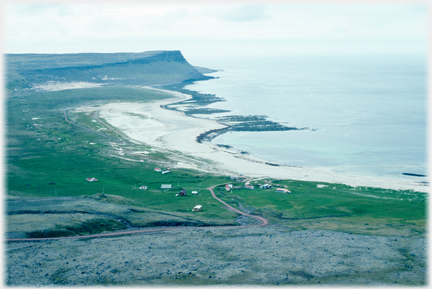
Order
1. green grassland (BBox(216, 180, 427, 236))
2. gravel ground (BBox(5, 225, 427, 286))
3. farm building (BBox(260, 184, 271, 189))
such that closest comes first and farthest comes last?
gravel ground (BBox(5, 225, 427, 286))
green grassland (BBox(216, 180, 427, 236))
farm building (BBox(260, 184, 271, 189))

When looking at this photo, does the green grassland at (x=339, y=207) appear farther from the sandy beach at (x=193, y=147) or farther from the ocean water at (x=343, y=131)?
the ocean water at (x=343, y=131)

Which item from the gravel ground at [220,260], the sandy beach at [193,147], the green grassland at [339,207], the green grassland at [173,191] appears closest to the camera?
the gravel ground at [220,260]

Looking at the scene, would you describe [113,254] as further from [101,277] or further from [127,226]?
[127,226]

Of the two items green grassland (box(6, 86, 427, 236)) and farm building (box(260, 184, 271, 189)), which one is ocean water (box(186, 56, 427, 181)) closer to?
green grassland (box(6, 86, 427, 236))

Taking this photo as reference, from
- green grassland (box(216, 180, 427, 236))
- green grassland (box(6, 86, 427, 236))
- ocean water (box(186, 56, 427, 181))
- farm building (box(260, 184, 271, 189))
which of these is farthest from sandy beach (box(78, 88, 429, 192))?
farm building (box(260, 184, 271, 189))

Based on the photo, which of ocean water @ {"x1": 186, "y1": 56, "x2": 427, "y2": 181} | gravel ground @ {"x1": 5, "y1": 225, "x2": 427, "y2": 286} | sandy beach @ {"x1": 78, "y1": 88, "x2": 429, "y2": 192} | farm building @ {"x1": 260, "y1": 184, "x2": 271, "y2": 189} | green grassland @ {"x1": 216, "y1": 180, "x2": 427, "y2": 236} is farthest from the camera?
ocean water @ {"x1": 186, "y1": 56, "x2": 427, "y2": 181}

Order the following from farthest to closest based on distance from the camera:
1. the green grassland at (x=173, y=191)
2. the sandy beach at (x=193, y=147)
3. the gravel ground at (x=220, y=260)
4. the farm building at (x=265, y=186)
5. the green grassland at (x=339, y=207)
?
the sandy beach at (x=193, y=147)
the farm building at (x=265, y=186)
the green grassland at (x=173, y=191)
the green grassland at (x=339, y=207)
the gravel ground at (x=220, y=260)

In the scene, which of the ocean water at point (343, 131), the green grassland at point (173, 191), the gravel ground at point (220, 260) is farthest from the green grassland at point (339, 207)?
the ocean water at point (343, 131)

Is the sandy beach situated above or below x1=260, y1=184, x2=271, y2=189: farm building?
above
